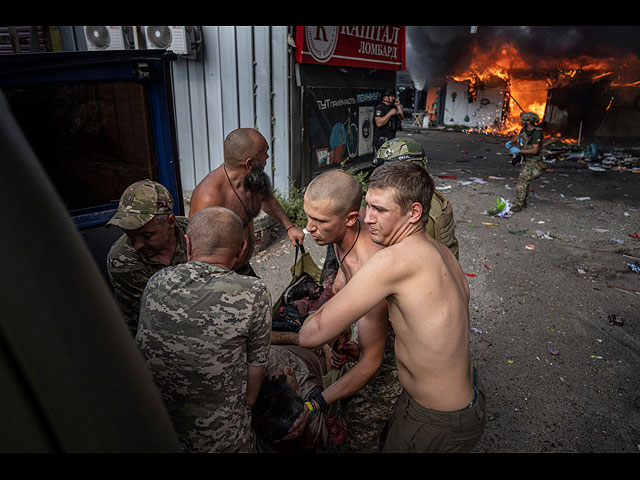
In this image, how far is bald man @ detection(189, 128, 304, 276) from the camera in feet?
12.1

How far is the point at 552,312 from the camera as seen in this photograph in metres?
4.77

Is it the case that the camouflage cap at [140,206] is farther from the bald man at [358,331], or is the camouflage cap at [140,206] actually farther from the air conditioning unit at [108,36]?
the air conditioning unit at [108,36]

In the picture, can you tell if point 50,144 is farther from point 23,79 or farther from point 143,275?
point 143,275

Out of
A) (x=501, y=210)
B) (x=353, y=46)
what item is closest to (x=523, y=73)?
(x=501, y=210)

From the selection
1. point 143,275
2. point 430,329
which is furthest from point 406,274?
point 143,275

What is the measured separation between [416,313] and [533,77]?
25.3 m

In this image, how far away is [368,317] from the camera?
7.30ft

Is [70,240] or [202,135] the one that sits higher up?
[70,240]

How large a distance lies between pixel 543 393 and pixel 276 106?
5.64 m

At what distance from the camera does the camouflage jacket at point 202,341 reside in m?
1.74

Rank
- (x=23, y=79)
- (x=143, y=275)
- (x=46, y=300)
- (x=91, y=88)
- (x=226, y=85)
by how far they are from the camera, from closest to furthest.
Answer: (x=46, y=300)
(x=23, y=79)
(x=143, y=275)
(x=91, y=88)
(x=226, y=85)

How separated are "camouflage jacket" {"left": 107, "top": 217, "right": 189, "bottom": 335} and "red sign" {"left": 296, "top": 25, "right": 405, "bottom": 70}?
201 inches

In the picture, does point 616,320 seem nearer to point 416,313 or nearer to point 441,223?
point 441,223

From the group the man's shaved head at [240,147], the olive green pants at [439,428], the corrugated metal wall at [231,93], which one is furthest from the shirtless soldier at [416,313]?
the corrugated metal wall at [231,93]
